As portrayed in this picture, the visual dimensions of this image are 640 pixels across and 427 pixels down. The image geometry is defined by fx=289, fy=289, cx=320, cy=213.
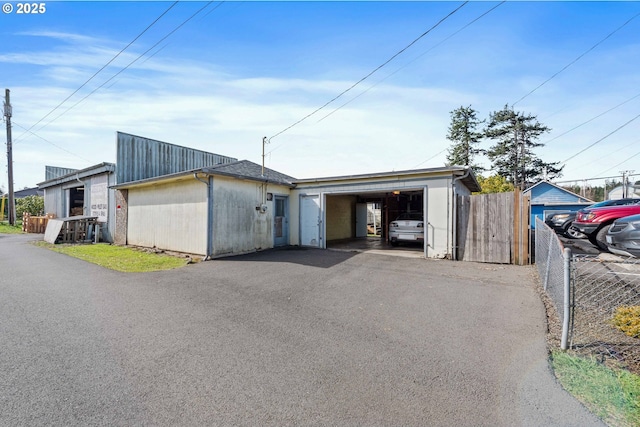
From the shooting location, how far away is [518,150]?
31797 millimetres

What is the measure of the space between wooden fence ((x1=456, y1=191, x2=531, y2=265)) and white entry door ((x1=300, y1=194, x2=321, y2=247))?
5.41 m

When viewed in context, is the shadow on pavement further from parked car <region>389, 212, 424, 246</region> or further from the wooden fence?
the wooden fence

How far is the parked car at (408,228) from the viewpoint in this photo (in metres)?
11.5

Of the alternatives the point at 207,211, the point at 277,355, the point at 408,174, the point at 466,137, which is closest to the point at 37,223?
the point at 207,211

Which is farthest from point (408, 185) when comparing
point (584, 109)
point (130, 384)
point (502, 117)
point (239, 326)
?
point (502, 117)

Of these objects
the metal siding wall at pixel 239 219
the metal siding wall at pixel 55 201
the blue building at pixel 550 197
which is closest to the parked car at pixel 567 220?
the blue building at pixel 550 197

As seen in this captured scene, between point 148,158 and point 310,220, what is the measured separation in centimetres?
914

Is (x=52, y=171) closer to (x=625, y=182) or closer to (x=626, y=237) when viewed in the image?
(x=626, y=237)

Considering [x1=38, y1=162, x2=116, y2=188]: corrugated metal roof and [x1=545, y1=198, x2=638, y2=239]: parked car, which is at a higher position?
[x1=38, y1=162, x2=116, y2=188]: corrugated metal roof

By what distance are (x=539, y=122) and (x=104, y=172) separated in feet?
128

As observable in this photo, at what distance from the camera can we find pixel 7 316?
4.25 meters

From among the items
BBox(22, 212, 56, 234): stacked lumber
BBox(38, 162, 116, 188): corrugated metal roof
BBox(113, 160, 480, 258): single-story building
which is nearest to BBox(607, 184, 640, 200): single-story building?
BBox(113, 160, 480, 258): single-story building

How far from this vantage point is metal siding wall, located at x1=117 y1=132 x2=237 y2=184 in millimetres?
13672

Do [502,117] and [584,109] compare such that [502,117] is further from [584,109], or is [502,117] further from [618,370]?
[618,370]
